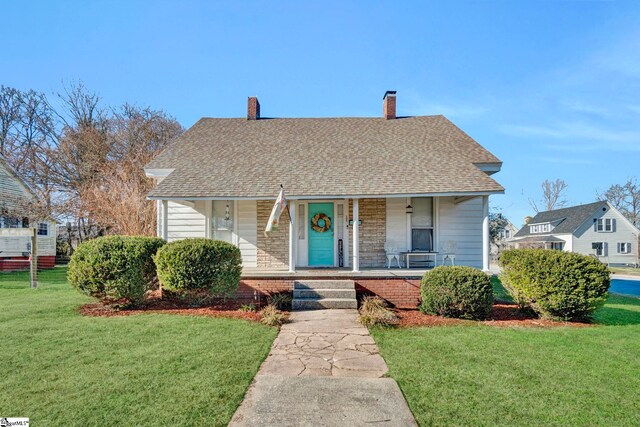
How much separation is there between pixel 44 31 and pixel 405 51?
1170cm

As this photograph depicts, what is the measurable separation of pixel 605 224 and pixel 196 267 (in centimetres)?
4183

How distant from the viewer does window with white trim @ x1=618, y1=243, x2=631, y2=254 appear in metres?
34.2

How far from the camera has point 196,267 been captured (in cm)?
726

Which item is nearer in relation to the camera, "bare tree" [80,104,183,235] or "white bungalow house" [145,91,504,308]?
"white bungalow house" [145,91,504,308]

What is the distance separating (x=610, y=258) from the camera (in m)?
34.3

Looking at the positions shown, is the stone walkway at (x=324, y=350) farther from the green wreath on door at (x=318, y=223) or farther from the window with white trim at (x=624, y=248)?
the window with white trim at (x=624, y=248)

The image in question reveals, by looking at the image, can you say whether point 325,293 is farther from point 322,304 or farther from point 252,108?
point 252,108

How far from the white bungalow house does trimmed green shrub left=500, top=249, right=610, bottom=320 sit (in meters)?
2.01

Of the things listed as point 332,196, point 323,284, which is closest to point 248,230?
point 332,196

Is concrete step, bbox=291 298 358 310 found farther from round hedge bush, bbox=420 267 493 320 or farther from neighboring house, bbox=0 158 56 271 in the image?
neighboring house, bbox=0 158 56 271

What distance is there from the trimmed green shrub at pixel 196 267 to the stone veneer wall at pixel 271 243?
118 inches

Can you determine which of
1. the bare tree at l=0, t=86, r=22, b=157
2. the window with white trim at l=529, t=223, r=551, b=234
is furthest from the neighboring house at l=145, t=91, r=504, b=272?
the window with white trim at l=529, t=223, r=551, b=234

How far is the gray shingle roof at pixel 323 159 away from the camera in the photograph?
942 centimetres

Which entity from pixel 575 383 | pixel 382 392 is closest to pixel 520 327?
pixel 575 383
